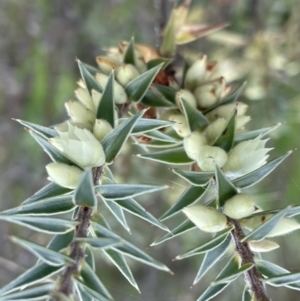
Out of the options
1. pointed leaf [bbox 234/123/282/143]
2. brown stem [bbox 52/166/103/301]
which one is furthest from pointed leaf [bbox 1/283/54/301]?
pointed leaf [bbox 234/123/282/143]

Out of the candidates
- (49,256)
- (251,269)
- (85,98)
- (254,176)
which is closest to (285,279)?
(251,269)

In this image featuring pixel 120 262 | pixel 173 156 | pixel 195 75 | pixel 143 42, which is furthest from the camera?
pixel 143 42

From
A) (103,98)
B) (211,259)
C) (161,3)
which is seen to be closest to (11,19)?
(161,3)

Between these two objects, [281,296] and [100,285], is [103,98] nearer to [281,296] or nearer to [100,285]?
[100,285]

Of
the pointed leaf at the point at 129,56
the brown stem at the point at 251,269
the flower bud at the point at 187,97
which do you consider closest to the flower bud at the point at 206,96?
the flower bud at the point at 187,97

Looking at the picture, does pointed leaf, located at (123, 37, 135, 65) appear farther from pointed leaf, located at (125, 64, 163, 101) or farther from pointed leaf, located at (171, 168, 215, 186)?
pointed leaf, located at (171, 168, 215, 186)

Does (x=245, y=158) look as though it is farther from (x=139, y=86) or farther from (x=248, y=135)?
(x=139, y=86)

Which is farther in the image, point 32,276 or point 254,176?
point 254,176

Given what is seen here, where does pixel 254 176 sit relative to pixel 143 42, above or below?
below
